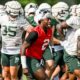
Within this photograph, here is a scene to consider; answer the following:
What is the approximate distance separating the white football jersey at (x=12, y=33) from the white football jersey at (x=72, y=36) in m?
1.00

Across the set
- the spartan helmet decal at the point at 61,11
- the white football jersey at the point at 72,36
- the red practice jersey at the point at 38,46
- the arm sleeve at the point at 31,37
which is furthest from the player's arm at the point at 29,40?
the spartan helmet decal at the point at 61,11

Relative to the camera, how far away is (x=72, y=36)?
43.4 feet

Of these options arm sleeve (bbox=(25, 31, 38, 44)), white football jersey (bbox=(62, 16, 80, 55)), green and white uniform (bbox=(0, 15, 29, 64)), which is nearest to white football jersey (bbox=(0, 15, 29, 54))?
green and white uniform (bbox=(0, 15, 29, 64))

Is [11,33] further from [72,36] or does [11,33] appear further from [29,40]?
[29,40]

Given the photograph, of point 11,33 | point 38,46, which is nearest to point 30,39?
point 38,46

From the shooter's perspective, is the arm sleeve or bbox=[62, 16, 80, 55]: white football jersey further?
bbox=[62, 16, 80, 55]: white football jersey

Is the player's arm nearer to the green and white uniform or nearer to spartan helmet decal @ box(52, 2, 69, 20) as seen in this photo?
the green and white uniform

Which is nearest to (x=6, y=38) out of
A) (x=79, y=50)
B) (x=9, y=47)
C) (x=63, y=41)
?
(x=9, y=47)

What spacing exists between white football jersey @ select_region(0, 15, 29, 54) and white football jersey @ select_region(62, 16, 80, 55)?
3.28 feet

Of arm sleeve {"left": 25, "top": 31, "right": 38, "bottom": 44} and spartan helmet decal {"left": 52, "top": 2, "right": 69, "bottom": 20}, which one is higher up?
spartan helmet decal {"left": 52, "top": 2, "right": 69, "bottom": 20}

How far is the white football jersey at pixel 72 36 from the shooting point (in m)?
12.9

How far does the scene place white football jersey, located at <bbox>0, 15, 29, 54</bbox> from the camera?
44.9ft

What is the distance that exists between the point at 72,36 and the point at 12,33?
1.36m

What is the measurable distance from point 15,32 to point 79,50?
7.06ft
